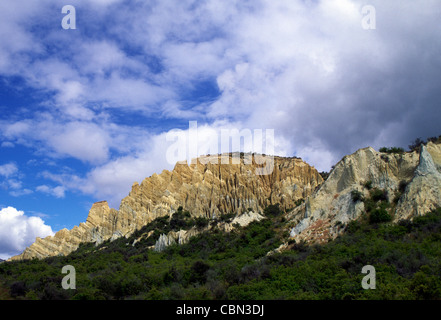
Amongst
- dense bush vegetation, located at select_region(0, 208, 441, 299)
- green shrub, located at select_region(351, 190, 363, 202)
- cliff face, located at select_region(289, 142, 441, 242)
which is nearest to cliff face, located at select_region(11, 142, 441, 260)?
cliff face, located at select_region(289, 142, 441, 242)

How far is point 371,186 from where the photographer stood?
97.5 feet

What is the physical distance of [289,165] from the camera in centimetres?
6369

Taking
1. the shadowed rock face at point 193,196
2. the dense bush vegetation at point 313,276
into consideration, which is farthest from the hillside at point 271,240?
the shadowed rock face at point 193,196

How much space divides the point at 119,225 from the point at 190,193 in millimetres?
14188

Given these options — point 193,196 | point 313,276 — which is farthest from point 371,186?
point 193,196

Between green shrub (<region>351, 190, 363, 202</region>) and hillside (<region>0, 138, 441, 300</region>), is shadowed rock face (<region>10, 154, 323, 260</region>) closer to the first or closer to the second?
hillside (<region>0, 138, 441, 300</region>)

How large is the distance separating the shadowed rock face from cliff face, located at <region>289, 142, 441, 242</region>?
62.3 ft

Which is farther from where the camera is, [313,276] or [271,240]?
[271,240]

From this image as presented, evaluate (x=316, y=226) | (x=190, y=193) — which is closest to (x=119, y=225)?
(x=190, y=193)

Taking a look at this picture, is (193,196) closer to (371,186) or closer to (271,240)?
(271,240)

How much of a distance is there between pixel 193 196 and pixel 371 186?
31.0 meters

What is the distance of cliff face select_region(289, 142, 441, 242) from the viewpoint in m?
25.3

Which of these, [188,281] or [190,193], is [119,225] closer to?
[190,193]
